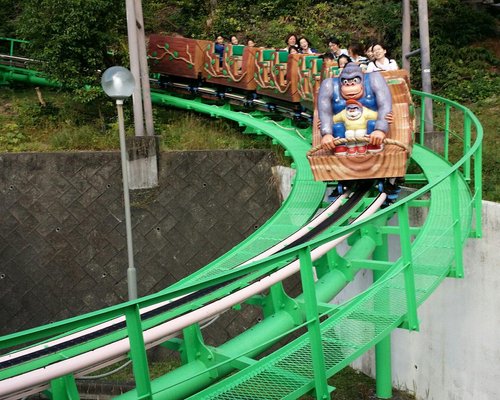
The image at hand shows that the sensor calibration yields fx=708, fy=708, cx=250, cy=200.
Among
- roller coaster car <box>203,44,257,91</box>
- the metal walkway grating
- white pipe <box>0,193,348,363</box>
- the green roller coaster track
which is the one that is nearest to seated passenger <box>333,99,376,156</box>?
white pipe <box>0,193,348,363</box>

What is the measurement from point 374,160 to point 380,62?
104 inches

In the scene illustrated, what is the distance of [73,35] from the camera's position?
12.9m

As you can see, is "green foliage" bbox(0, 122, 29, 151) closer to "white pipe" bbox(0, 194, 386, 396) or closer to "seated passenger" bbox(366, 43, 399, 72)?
"seated passenger" bbox(366, 43, 399, 72)

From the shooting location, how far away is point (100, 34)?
43.2ft

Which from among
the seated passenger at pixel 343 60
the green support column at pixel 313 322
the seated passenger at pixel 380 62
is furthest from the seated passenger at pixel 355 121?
the green support column at pixel 313 322

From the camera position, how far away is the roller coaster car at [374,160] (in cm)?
748

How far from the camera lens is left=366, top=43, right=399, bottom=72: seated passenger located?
375 inches

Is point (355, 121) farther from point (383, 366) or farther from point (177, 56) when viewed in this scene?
point (177, 56)

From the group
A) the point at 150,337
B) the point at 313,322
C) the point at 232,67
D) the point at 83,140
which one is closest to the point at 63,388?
the point at 150,337

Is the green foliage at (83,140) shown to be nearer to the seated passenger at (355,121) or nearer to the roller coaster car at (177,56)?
the roller coaster car at (177,56)

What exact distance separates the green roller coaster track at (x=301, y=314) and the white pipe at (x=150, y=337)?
71 mm

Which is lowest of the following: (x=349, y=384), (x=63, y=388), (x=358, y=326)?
(x=349, y=384)

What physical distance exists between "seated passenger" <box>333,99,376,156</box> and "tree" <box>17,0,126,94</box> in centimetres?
683

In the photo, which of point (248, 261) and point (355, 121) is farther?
point (355, 121)
